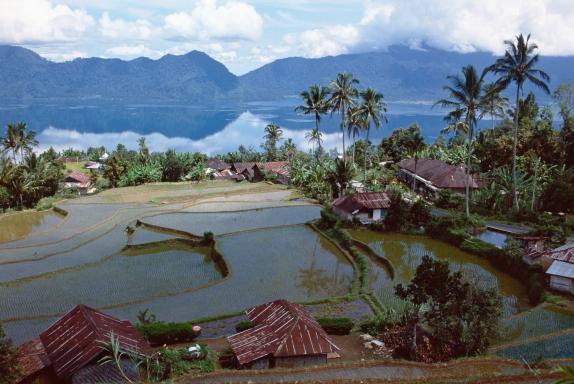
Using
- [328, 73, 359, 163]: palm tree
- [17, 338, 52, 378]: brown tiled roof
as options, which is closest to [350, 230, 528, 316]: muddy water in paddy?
[17, 338, 52, 378]: brown tiled roof

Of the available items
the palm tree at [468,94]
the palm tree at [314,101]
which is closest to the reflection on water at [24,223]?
the palm tree at [314,101]

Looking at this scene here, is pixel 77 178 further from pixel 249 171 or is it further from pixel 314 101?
pixel 314 101

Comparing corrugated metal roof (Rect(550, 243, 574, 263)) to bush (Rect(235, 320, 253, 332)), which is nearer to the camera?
bush (Rect(235, 320, 253, 332))

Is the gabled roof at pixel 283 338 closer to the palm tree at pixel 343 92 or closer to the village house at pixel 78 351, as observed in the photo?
the village house at pixel 78 351

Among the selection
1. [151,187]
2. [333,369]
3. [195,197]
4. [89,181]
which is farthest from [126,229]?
[89,181]

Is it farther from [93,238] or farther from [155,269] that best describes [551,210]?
[93,238]

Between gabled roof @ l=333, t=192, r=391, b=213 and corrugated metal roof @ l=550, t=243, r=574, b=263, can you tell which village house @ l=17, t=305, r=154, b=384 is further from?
gabled roof @ l=333, t=192, r=391, b=213
